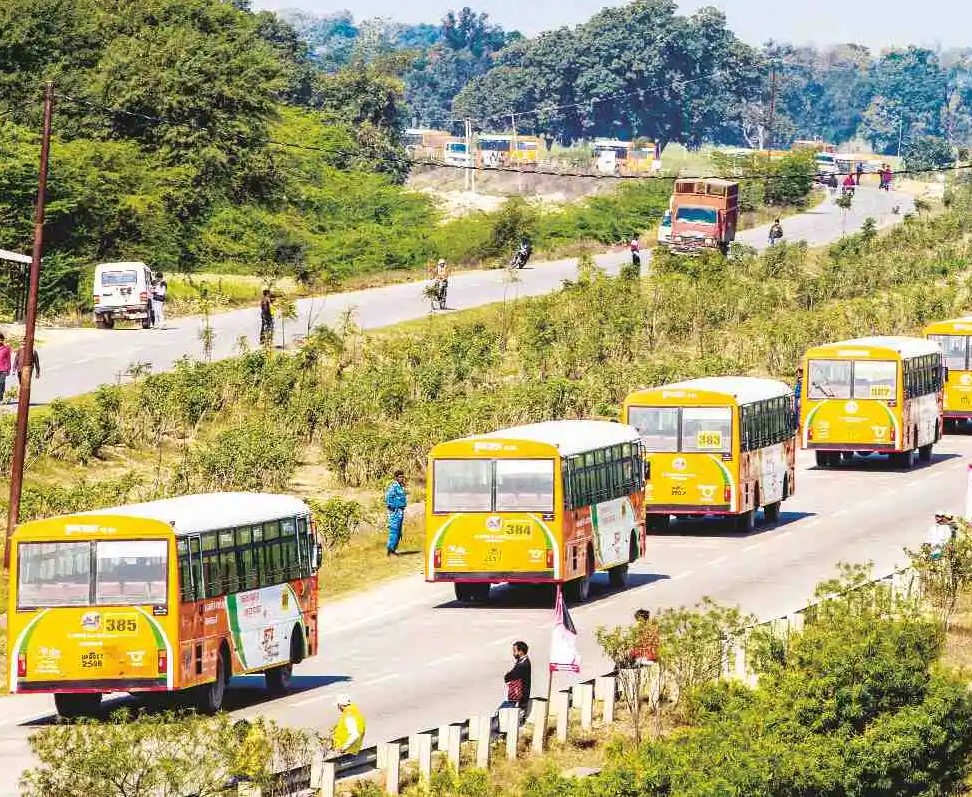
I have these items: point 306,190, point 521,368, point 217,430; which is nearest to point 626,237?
point 306,190

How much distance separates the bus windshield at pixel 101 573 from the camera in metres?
26.8

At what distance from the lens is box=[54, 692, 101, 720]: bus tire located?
90.2 ft

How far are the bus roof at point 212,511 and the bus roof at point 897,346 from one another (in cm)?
2578

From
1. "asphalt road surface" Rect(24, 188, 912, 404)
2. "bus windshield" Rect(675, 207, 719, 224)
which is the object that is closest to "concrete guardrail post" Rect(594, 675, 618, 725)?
"asphalt road surface" Rect(24, 188, 912, 404)

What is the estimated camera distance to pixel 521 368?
64938 millimetres

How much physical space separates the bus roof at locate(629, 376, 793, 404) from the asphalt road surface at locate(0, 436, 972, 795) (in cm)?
286

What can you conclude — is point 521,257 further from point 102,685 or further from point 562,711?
point 102,685

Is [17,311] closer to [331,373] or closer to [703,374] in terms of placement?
[331,373]

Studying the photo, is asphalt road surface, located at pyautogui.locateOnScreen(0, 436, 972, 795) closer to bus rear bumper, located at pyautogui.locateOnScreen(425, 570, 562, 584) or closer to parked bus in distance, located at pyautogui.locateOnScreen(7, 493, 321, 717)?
bus rear bumper, located at pyautogui.locateOnScreen(425, 570, 562, 584)

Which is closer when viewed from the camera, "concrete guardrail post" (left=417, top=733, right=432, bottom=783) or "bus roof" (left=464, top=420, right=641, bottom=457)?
"concrete guardrail post" (left=417, top=733, right=432, bottom=783)

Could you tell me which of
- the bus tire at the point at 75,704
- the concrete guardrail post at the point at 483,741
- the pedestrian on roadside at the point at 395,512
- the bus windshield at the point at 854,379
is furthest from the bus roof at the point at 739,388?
the concrete guardrail post at the point at 483,741

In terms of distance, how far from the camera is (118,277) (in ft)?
229

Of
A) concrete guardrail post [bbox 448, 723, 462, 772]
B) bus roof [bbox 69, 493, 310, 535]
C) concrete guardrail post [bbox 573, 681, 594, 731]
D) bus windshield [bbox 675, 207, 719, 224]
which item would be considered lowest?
concrete guardrail post [bbox 573, 681, 594, 731]

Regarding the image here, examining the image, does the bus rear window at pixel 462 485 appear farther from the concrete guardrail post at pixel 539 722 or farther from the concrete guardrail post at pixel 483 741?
the concrete guardrail post at pixel 483 741
